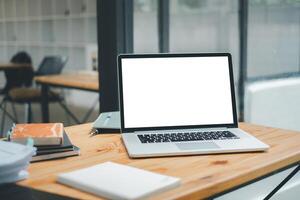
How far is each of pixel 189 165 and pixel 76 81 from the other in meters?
2.78

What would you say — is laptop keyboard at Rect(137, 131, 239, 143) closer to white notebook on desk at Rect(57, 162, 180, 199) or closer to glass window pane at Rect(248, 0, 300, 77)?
white notebook on desk at Rect(57, 162, 180, 199)

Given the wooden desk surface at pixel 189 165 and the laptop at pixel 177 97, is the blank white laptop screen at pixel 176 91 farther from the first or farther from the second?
the wooden desk surface at pixel 189 165

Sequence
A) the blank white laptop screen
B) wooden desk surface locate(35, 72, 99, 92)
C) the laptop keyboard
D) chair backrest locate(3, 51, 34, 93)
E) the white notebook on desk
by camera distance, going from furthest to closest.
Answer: chair backrest locate(3, 51, 34, 93)
wooden desk surface locate(35, 72, 99, 92)
the blank white laptop screen
the laptop keyboard
the white notebook on desk

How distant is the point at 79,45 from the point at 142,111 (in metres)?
5.82

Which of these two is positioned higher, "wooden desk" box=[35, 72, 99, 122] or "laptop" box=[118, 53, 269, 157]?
"laptop" box=[118, 53, 269, 157]

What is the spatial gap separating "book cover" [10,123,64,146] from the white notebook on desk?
0.19m

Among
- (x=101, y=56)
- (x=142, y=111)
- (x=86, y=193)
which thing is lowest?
(x=86, y=193)

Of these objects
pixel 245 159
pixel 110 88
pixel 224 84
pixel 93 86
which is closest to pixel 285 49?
pixel 93 86

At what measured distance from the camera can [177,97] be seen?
1553 mm

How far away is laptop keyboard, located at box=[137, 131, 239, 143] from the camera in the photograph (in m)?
1.42

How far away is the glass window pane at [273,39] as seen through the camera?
4.41m

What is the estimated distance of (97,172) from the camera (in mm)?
1102

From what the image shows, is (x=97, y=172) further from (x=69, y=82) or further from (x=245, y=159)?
(x=69, y=82)

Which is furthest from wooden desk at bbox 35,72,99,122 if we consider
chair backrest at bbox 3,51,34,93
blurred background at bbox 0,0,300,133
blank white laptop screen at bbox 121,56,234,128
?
blank white laptop screen at bbox 121,56,234,128
